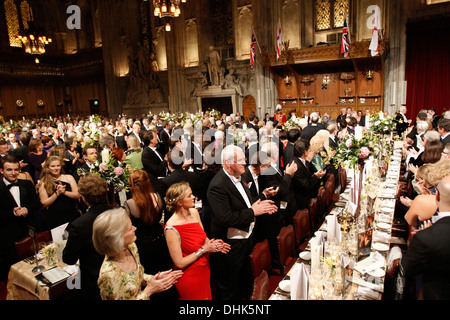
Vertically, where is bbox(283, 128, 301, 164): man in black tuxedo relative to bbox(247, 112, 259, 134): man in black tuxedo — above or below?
below

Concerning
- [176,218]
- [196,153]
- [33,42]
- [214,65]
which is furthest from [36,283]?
[33,42]

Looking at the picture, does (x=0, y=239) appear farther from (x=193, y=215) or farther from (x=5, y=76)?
(x=5, y=76)

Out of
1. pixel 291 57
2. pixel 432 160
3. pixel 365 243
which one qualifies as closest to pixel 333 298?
pixel 365 243

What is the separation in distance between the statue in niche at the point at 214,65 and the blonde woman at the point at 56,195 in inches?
531

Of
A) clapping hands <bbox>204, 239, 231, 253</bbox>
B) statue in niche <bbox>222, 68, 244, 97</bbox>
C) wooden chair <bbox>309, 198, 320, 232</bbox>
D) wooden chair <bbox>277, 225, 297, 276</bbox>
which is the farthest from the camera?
statue in niche <bbox>222, 68, 244, 97</bbox>

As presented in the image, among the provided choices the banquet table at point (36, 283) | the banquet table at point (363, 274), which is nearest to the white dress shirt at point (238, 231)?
the banquet table at point (363, 274)

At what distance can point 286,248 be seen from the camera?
10.7 ft

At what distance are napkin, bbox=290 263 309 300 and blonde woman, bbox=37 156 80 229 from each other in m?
3.13

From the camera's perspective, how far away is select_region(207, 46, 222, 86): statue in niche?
16219 mm

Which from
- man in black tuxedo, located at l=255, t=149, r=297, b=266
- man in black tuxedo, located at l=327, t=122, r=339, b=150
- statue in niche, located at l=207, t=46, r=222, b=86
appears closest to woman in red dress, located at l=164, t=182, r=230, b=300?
man in black tuxedo, located at l=255, t=149, r=297, b=266

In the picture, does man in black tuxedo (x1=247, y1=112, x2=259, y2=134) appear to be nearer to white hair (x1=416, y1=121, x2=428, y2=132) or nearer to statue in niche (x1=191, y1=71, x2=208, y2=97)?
white hair (x1=416, y1=121, x2=428, y2=132)

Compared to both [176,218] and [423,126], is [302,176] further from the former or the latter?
[423,126]

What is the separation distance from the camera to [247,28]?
15.8m

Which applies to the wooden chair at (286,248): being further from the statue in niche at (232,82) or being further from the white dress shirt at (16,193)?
the statue in niche at (232,82)
